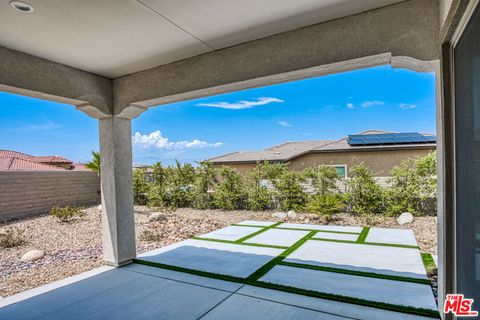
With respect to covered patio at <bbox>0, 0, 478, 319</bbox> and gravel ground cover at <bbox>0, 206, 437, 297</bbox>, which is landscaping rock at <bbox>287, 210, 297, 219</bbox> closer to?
gravel ground cover at <bbox>0, 206, 437, 297</bbox>

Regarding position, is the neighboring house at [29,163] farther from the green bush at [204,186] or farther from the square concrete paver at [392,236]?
the square concrete paver at [392,236]

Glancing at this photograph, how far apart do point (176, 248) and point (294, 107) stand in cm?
2478

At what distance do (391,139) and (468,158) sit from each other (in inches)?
495

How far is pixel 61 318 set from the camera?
3.28m

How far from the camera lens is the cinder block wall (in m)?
9.15

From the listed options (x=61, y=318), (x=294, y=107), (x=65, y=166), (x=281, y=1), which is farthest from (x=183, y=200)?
(x=294, y=107)

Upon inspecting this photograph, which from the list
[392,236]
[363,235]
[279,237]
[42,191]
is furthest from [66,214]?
[392,236]

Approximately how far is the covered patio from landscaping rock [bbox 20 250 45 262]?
1910 mm

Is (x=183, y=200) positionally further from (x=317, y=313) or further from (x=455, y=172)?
(x=455, y=172)

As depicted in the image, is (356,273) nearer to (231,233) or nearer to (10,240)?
(231,233)

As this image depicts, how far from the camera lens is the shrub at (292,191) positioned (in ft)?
33.6

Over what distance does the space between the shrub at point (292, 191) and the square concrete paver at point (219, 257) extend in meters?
4.38

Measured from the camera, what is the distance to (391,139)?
44.0 ft

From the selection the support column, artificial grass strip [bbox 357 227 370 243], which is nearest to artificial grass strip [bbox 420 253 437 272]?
artificial grass strip [bbox 357 227 370 243]
